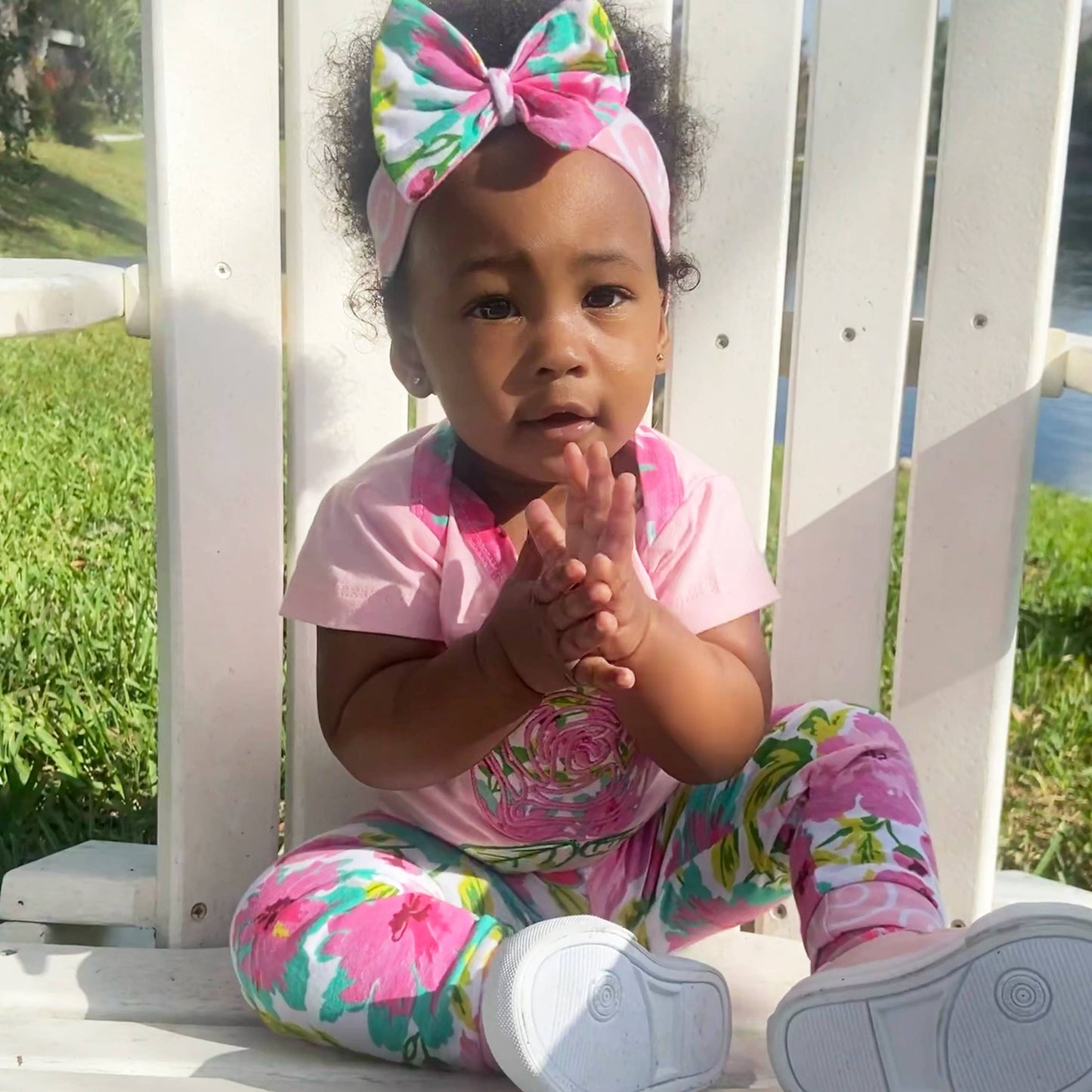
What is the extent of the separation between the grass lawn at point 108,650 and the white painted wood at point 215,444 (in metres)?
0.41

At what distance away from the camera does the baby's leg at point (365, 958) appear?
3.16ft

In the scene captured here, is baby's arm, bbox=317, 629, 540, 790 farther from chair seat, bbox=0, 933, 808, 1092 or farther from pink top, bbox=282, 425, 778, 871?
chair seat, bbox=0, 933, 808, 1092

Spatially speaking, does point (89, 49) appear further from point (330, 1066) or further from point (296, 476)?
point (330, 1066)

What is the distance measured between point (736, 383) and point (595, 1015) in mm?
588

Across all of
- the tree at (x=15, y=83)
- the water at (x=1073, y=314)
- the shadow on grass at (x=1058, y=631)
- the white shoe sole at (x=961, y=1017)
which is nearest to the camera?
the white shoe sole at (x=961, y=1017)

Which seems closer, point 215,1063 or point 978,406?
point 215,1063

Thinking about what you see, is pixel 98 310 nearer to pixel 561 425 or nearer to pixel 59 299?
pixel 59 299

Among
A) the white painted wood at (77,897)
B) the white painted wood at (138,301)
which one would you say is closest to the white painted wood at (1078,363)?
the white painted wood at (138,301)

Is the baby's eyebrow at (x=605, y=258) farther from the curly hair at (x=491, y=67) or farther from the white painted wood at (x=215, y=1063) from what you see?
the white painted wood at (x=215, y=1063)

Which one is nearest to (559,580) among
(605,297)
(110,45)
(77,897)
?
(605,297)

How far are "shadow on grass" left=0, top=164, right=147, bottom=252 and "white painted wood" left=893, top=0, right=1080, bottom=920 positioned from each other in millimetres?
4970

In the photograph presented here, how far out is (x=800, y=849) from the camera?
107cm

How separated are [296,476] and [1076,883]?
3.44 feet

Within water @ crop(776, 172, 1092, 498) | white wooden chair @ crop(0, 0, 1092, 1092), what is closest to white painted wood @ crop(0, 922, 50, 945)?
white wooden chair @ crop(0, 0, 1092, 1092)
